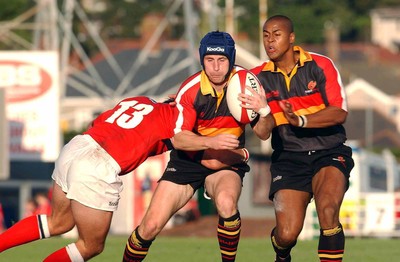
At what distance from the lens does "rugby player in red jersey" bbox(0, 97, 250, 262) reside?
39.8ft

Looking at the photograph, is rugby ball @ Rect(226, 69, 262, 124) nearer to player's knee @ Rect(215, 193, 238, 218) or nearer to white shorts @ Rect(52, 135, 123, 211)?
player's knee @ Rect(215, 193, 238, 218)

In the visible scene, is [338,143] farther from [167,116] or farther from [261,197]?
[261,197]

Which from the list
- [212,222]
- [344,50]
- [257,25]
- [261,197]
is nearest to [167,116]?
[212,222]

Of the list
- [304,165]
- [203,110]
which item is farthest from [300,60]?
[203,110]

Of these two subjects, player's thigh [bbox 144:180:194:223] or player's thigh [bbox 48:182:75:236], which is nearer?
player's thigh [bbox 48:182:75:236]

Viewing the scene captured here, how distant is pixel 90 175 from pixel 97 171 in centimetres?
7

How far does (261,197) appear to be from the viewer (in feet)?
142

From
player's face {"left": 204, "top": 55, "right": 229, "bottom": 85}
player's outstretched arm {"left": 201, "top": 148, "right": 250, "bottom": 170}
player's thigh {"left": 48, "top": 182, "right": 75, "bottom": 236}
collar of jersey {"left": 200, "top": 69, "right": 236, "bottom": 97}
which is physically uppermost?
player's face {"left": 204, "top": 55, "right": 229, "bottom": 85}

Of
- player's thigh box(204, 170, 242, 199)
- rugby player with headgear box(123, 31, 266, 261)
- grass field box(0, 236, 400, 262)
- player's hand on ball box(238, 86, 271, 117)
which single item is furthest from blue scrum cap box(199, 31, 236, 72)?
grass field box(0, 236, 400, 262)

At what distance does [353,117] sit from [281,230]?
2726 inches

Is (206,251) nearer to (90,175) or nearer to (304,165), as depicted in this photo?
(304,165)

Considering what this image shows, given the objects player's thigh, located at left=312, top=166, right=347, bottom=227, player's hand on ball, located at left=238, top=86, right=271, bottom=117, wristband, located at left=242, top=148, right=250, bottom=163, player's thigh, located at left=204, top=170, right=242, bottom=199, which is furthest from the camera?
wristband, located at left=242, top=148, right=250, bottom=163

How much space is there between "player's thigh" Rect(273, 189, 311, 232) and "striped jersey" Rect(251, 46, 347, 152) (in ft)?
1.43

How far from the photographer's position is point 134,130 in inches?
490
